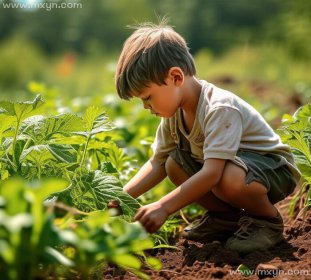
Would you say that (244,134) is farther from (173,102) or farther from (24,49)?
(24,49)

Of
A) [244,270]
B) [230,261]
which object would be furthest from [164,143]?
[244,270]

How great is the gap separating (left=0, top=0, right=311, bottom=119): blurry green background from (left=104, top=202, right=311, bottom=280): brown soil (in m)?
9.96

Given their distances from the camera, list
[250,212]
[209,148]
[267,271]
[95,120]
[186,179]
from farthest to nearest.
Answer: [186,179] < [250,212] < [95,120] < [209,148] < [267,271]

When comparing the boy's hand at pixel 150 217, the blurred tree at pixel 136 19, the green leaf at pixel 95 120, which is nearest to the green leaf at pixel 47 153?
the green leaf at pixel 95 120

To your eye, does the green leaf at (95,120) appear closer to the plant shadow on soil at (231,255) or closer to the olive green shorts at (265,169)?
the olive green shorts at (265,169)

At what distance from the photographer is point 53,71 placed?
2050cm

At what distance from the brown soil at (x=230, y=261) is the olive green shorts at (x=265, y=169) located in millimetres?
211

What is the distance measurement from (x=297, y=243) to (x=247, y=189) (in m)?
0.32

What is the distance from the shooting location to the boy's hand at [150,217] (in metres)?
2.46

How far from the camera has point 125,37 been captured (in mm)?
28844

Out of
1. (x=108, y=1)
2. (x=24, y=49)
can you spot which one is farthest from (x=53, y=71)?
(x=108, y=1)

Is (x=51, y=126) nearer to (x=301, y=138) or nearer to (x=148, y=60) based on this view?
(x=148, y=60)

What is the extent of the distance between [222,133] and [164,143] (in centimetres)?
48

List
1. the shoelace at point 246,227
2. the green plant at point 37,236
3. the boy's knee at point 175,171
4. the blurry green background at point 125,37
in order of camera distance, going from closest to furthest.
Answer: the green plant at point 37,236, the shoelace at point 246,227, the boy's knee at point 175,171, the blurry green background at point 125,37
